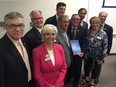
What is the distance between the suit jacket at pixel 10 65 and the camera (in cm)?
153

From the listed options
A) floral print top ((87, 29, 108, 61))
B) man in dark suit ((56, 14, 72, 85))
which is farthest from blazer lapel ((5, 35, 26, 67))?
floral print top ((87, 29, 108, 61))

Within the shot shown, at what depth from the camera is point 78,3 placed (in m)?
4.41

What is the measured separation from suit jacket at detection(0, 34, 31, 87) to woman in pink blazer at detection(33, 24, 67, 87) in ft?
1.26

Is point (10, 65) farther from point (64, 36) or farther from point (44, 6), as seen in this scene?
point (44, 6)

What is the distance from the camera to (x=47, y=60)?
2.07 meters

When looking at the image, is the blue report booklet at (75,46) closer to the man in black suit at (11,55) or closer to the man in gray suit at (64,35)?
the man in gray suit at (64,35)

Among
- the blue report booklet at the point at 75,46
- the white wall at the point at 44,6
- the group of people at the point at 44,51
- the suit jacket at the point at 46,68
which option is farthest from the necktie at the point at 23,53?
the white wall at the point at 44,6

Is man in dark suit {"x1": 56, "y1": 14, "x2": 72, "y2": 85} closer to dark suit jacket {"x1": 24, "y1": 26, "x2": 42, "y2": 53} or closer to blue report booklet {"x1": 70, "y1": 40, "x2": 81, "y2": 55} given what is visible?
blue report booklet {"x1": 70, "y1": 40, "x2": 81, "y2": 55}

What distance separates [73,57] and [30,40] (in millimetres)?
1063

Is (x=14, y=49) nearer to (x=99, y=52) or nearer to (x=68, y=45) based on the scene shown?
(x=68, y=45)

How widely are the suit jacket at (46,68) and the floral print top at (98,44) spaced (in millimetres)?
974

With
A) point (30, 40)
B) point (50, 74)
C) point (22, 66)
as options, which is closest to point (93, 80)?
point (50, 74)

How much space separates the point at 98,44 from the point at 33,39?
4.46 feet

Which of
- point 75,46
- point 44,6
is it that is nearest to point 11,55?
point 75,46
